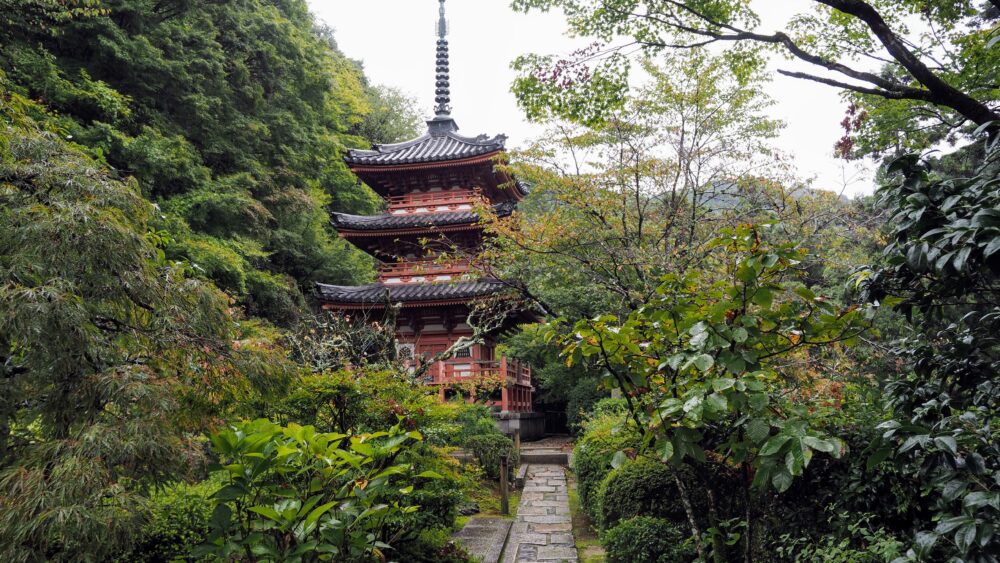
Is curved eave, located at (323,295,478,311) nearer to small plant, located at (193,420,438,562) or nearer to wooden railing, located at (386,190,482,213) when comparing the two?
wooden railing, located at (386,190,482,213)

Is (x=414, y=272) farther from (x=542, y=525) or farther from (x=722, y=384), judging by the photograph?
(x=722, y=384)

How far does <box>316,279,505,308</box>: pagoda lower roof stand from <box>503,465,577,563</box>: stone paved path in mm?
4634

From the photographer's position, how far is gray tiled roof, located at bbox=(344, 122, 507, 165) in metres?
15.8

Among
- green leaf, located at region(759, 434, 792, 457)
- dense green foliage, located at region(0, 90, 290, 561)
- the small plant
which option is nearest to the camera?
green leaf, located at region(759, 434, 792, 457)

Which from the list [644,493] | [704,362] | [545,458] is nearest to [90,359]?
[704,362]

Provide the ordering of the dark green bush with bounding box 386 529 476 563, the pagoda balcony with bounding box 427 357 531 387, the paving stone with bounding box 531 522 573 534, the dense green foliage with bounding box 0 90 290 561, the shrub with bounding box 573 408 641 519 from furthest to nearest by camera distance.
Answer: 1. the pagoda balcony with bounding box 427 357 531 387
2. the paving stone with bounding box 531 522 573 534
3. the shrub with bounding box 573 408 641 519
4. the dark green bush with bounding box 386 529 476 563
5. the dense green foliage with bounding box 0 90 290 561

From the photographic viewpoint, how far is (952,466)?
2238 millimetres

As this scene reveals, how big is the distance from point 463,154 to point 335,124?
864cm

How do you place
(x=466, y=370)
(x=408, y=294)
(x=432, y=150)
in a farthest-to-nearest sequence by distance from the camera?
(x=432, y=150) < (x=408, y=294) < (x=466, y=370)

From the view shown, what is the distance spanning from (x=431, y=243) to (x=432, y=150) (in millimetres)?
2672

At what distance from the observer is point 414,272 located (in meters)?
16.0

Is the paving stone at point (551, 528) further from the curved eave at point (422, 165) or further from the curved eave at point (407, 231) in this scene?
the curved eave at point (422, 165)

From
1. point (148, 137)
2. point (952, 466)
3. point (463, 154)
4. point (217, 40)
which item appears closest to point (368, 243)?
point (463, 154)

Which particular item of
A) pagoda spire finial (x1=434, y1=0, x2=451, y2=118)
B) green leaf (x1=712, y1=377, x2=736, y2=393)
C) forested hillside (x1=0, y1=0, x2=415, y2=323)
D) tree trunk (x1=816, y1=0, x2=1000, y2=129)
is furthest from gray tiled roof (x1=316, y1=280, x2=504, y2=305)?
green leaf (x1=712, y1=377, x2=736, y2=393)
